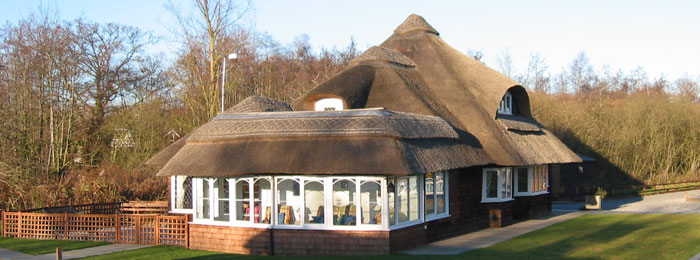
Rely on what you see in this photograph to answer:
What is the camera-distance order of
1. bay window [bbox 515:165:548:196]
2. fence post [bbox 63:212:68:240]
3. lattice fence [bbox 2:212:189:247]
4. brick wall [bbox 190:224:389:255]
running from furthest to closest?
bay window [bbox 515:165:548:196] < fence post [bbox 63:212:68:240] < lattice fence [bbox 2:212:189:247] < brick wall [bbox 190:224:389:255]

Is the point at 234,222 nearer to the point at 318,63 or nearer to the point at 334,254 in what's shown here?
the point at 334,254

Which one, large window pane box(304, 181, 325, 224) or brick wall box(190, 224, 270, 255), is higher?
large window pane box(304, 181, 325, 224)

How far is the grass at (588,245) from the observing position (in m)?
14.8

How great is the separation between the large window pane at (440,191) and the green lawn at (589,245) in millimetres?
2186

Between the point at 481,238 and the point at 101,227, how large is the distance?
10869 millimetres

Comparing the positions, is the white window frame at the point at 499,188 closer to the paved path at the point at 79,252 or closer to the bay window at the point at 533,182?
the bay window at the point at 533,182

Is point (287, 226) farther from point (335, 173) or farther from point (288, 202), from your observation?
point (335, 173)

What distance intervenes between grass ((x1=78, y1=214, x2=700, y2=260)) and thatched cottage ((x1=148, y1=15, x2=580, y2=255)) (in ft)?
2.75

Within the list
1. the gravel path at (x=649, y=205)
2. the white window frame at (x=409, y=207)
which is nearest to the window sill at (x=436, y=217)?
the white window frame at (x=409, y=207)

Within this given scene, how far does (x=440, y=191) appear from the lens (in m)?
19.0

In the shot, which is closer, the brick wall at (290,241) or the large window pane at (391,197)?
the brick wall at (290,241)

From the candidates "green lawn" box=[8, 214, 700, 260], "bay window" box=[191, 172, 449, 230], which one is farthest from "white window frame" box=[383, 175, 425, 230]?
"green lawn" box=[8, 214, 700, 260]

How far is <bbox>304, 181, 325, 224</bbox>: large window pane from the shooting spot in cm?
1584

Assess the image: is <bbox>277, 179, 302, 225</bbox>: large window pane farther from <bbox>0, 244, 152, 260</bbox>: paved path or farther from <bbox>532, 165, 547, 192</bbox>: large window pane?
<bbox>532, 165, 547, 192</bbox>: large window pane
